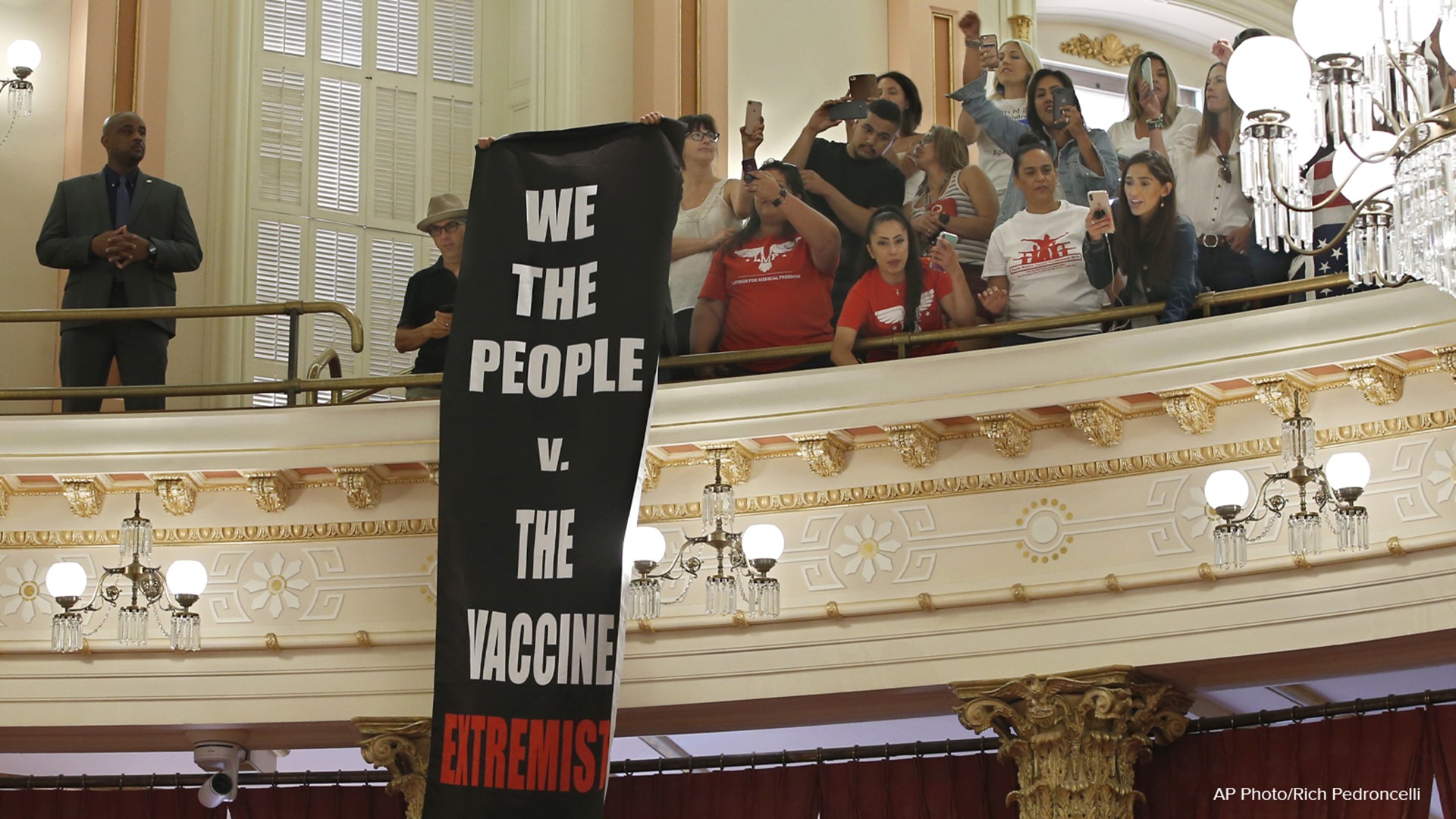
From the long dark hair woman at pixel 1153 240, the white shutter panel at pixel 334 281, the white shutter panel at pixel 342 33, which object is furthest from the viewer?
the white shutter panel at pixel 342 33

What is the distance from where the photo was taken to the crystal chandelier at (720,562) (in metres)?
8.35

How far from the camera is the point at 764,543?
27.3 ft

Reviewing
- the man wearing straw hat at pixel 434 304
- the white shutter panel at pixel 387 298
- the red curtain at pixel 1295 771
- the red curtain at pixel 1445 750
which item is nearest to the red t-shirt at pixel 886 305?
the man wearing straw hat at pixel 434 304

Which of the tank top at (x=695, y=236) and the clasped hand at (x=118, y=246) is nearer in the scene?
the tank top at (x=695, y=236)

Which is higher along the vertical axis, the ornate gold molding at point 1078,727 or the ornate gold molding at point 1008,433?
the ornate gold molding at point 1008,433

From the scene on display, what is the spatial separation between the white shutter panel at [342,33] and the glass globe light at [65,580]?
382cm

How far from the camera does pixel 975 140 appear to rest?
8789mm

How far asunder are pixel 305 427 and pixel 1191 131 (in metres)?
4.10

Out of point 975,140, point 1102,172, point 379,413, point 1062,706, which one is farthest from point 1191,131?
point 379,413

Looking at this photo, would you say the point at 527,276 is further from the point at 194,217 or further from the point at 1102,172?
the point at 194,217

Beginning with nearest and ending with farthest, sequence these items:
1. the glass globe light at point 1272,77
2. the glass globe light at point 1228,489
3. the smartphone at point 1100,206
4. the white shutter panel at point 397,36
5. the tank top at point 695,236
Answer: the glass globe light at point 1272,77 → the glass globe light at point 1228,489 → the smartphone at point 1100,206 → the tank top at point 695,236 → the white shutter panel at point 397,36

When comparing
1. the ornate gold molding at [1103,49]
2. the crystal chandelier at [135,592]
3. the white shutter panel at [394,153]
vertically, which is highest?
the ornate gold molding at [1103,49]

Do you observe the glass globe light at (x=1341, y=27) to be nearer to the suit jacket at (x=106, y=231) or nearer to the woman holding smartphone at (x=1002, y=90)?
the woman holding smartphone at (x=1002, y=90)

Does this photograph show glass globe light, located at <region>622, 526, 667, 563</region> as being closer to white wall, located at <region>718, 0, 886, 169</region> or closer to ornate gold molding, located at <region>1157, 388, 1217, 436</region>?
ornate gold molding, located at <region>1157, 388, 1217, 436</region>
